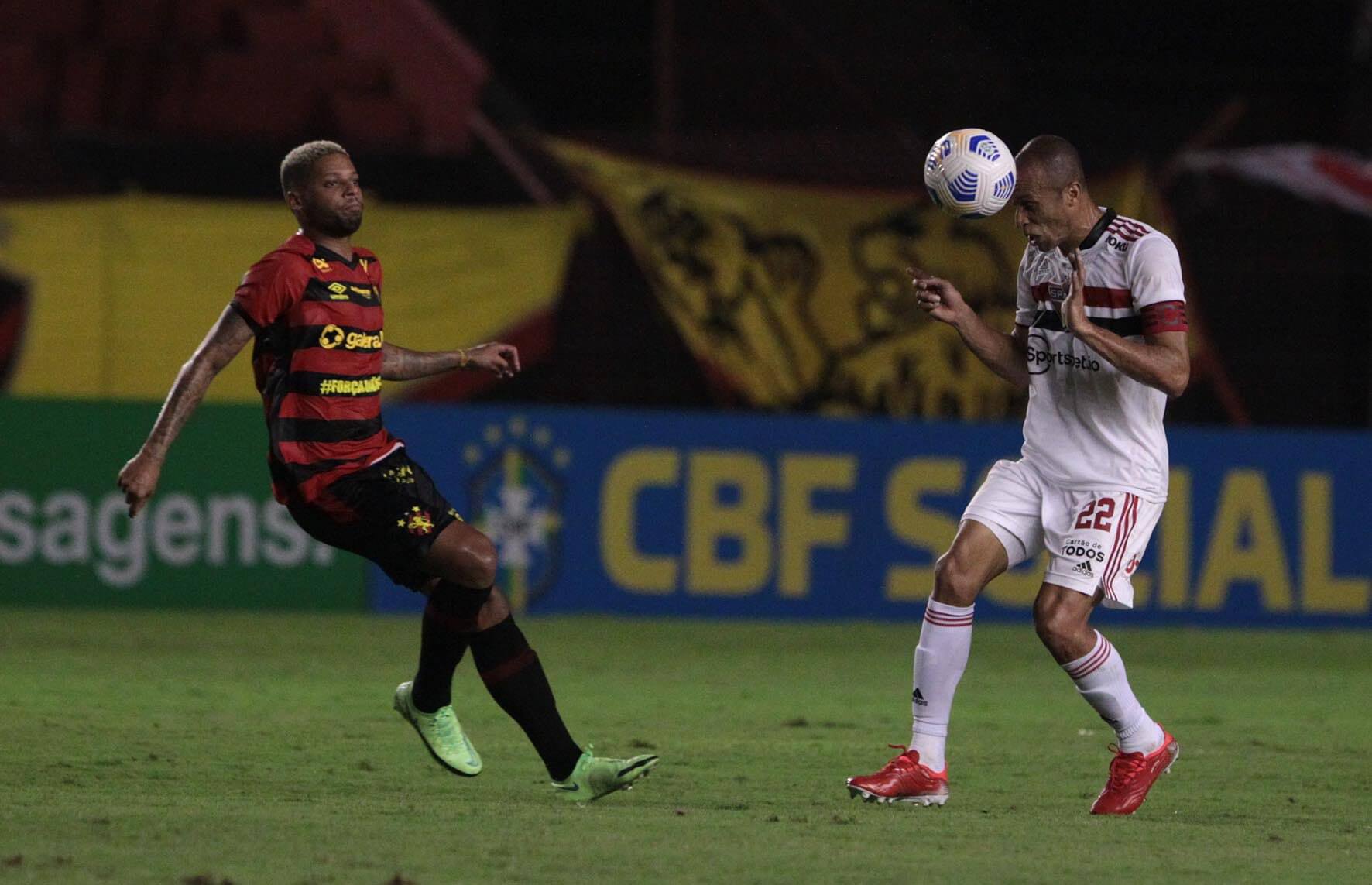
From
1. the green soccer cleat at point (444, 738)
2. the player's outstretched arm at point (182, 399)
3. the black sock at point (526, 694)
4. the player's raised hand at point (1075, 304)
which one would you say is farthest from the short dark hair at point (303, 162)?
the player's raised hand at point (1075, 304)

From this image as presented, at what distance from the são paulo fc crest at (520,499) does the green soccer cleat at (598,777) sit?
24.7ft

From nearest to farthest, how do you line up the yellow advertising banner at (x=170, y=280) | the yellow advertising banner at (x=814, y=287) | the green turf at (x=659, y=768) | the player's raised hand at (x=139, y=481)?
1. the green turf at (x=659, y=768)
2. the player's raised hand at (x=139, y=481)
3. the yellow advertising banner at (x=170, y=280)
4. the yellow advertising banner at (x=814, y=287)

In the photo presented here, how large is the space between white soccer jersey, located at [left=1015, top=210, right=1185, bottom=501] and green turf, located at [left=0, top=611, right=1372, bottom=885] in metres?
1.04

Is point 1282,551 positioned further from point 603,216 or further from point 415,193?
point 415,193

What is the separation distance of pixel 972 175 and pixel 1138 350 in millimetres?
835

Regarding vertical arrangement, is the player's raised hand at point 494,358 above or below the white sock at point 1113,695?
above

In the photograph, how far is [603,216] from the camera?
16.2 m

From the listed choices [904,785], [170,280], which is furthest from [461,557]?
[170,280]

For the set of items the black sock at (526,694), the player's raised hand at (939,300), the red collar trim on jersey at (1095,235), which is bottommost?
the black sock at (526,694)

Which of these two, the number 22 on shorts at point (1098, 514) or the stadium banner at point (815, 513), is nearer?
the number 22 on shorts at point (1098, 514)

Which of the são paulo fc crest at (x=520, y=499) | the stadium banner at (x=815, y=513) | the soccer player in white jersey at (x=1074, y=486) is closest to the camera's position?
the soccer player in white jersey at (x=1074, y=486)

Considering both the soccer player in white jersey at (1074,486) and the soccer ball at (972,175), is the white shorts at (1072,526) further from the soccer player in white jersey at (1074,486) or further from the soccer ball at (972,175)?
the soccer ball at (972,175)

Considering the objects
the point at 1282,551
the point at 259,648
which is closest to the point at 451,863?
the point at 259,648

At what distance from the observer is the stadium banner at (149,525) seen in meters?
13.7
